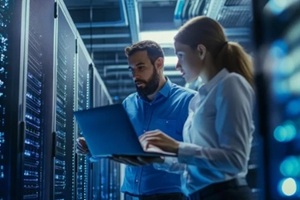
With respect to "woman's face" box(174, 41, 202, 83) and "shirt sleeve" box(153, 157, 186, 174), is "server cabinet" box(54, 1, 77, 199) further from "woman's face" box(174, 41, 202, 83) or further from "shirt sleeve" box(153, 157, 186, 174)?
"woman's face" box(174, 41, 202, 83)

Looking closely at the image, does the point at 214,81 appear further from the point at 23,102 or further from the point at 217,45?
the point at 23,102

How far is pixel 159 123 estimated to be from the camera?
2471 mm

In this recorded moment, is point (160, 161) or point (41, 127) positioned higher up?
point (41, 127)

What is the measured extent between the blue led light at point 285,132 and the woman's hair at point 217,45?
1.48ft

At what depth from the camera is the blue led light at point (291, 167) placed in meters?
Answer: 1.04

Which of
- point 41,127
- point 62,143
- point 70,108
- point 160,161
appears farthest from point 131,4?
point 160,161

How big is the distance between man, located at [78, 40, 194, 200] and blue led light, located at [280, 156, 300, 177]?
1334mm

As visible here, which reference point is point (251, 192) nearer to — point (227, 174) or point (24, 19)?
point (227, 174)

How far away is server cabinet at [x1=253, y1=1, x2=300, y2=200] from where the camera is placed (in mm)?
1066

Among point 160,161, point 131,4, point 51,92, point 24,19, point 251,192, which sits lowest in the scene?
point 251,192

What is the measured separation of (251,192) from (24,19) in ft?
3.85

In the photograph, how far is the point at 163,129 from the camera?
2.45 meters

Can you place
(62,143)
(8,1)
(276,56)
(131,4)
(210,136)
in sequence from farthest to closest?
1. (131,4)
2. (62,143)
3. (8,1)
4. (210,136)
5. (276,56)

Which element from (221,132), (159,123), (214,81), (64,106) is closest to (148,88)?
(159,123)
